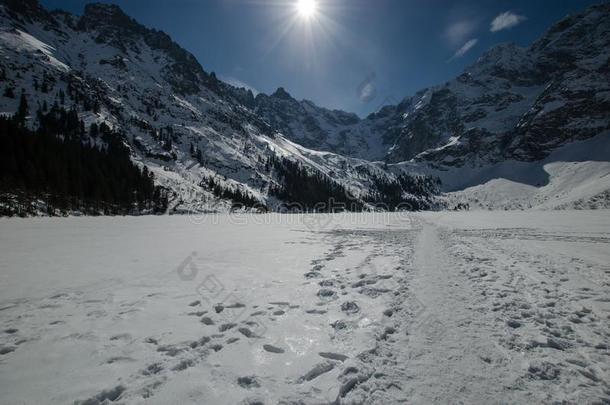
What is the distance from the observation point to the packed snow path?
3869 mm

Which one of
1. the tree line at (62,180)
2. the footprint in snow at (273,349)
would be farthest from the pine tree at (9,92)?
the footprint in snow at (273,349)

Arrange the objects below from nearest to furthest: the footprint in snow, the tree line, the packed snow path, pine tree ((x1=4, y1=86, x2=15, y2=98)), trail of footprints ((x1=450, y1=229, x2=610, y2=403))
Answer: the packed snow path → trail of footprints ((x1=450, y1=229, x2=610, y2=403)) → the footprint in snow → the tree line → pine tree ((x1=4, y1=86, x2=15, y2=98))

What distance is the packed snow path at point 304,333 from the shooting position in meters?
3.87

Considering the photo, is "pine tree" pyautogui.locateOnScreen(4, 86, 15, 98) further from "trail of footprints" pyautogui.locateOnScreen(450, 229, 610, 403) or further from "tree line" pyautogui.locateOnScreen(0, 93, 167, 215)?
"trail of footprints" pyautogui.locateOnScreen(450, 229, 610, 403)

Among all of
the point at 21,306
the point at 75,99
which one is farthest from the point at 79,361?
the point at 75,99

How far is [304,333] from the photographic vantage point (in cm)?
570

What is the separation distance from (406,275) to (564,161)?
253 metres

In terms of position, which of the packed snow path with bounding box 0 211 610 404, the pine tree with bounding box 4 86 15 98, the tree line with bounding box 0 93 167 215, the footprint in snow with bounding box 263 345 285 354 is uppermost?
the pine tree with bounding box 4 86 15 98

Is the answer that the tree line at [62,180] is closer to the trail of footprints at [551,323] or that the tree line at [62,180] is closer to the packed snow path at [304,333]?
the packed snow path at [304,333]

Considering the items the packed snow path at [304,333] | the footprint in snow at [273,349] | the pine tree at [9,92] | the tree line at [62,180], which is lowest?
the footprint in snow at [273,349]

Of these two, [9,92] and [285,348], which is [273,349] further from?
[9,92]

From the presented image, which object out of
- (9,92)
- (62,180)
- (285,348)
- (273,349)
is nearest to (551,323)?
(285,348)

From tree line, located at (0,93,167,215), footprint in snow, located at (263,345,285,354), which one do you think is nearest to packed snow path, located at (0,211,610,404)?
footprint in snow, located at (263,345,285,354)

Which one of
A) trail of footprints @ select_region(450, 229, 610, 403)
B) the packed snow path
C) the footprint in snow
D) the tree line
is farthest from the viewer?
the tree line
